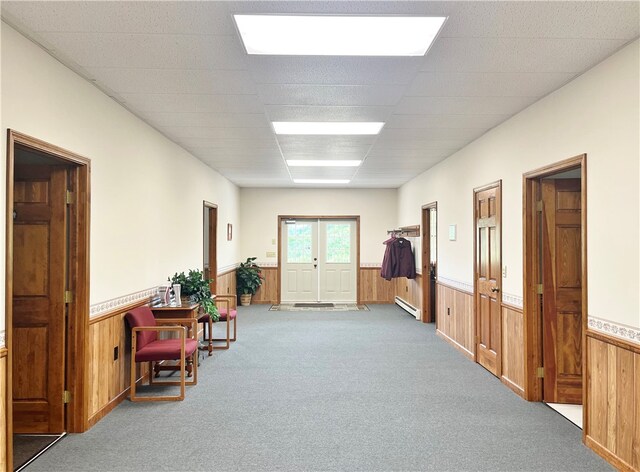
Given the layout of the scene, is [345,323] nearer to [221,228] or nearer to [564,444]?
[221,228]

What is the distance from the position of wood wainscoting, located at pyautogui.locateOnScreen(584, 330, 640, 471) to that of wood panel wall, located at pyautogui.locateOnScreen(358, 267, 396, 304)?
718 cm

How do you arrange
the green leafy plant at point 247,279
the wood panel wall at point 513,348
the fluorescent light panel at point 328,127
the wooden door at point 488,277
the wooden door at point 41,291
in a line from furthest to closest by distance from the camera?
the green leafy plant at point 247,279 < the wooden door at point 488,277 < the fluorescent light panel at point 328,127 < the wood panel wall at point 513,348 < the wooden door at point 41,291

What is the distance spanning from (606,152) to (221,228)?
6.34 metres

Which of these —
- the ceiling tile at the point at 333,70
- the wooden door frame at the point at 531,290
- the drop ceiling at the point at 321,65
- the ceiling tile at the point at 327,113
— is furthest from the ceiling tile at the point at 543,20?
the wooden door frame at the point at 531,290

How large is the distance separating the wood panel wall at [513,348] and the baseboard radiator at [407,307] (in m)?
3.70

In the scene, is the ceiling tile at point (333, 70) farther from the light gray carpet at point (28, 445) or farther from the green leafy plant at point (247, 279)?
the green leafy plant at point (247, 279)

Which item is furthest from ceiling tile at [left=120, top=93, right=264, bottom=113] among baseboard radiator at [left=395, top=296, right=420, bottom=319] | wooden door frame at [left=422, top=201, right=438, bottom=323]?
baseboard radiator at [left=395, top=296, right=420, bottom=319]

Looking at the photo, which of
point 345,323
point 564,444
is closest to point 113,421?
point 564,444

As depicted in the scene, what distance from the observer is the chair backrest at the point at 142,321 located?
406 centimetres

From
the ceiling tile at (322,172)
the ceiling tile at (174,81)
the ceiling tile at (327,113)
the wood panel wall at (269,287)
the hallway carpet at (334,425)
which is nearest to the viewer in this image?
the hallway carpet at (334,425)

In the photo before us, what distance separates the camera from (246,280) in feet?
32.1

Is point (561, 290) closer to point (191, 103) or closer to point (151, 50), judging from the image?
point (191, 103)

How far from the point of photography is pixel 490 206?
16.1 feet

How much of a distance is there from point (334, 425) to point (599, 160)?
8.49 ft
